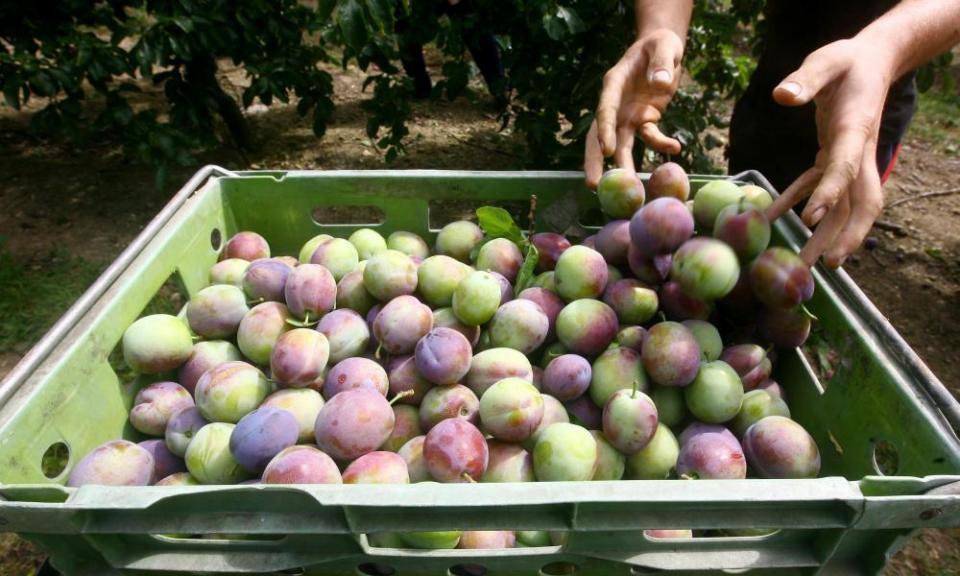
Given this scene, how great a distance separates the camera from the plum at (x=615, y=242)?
60.1 inches

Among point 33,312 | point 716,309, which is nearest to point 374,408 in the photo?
point 716,309

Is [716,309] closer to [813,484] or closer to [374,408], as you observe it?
[813,484]

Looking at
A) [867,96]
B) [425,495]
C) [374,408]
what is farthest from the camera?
[867,96]

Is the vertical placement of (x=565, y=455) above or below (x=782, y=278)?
below

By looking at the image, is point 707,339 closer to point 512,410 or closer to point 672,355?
point 672,355

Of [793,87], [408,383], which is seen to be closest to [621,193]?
[793,87]

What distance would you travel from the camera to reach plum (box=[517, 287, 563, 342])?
1472 millimetres

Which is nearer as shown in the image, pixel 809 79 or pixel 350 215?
pixel 809 79

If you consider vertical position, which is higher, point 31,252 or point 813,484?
point 813,484

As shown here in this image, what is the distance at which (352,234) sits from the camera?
1843 mm

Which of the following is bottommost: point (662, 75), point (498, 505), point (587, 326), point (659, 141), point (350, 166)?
point (350, 166)

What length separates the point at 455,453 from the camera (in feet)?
3.67

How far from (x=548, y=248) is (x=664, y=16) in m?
0.78

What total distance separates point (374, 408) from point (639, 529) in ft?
1.69
